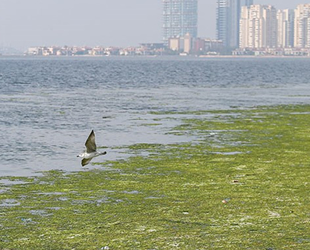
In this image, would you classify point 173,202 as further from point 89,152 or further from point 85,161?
point 89,152

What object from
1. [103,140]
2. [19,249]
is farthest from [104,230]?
[103,140]

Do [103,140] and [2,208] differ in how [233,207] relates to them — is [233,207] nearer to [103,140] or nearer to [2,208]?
[2,208]

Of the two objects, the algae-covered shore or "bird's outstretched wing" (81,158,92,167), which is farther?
"bird's outstretched wing" (81,158,92,167)

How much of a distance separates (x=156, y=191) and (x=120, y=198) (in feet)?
4.08

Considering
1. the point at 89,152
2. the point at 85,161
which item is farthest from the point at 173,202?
the point at 89,152

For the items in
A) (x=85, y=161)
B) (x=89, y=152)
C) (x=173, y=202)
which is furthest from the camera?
(x=89, y=152)

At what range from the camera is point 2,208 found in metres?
16.8

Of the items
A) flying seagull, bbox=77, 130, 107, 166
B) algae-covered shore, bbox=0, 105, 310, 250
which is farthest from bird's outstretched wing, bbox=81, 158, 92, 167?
algae-covered shore, bbox=0, 105, 310, 250

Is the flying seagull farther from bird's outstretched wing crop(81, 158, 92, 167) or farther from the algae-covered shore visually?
the algae-covered shore

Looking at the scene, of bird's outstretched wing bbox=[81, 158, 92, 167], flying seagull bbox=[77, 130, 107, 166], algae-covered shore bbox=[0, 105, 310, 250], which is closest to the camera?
algae-covered shore bbox=[0, 105, 310, 250]

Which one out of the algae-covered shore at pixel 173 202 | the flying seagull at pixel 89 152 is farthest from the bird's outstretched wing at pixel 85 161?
the algae-covered shore at pixel 173 202

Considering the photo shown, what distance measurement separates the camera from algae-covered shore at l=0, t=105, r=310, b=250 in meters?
14.0

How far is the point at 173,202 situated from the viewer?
1736 centimetres

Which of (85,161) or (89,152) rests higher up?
(89,152)
